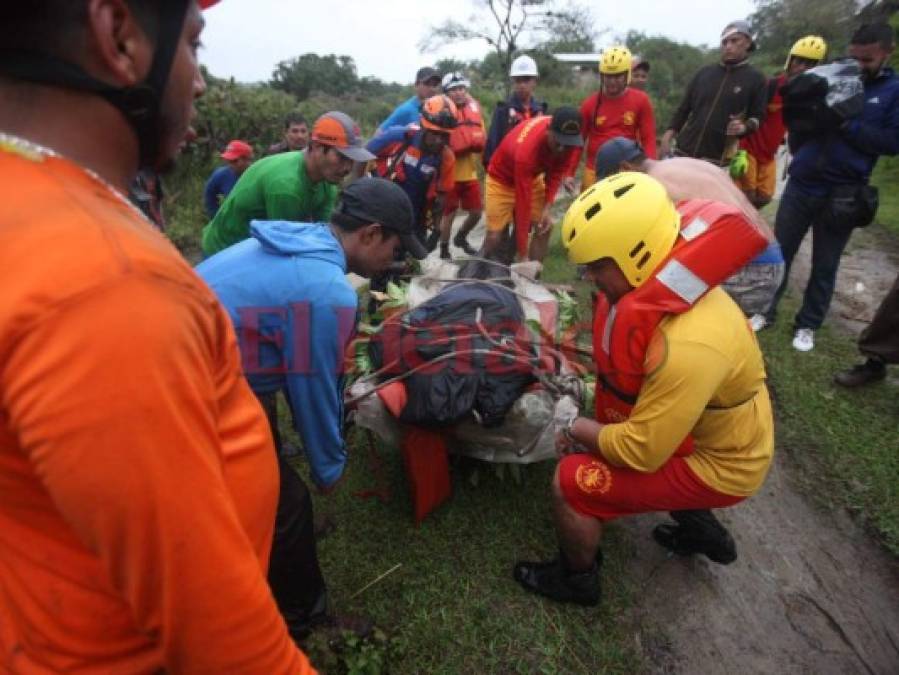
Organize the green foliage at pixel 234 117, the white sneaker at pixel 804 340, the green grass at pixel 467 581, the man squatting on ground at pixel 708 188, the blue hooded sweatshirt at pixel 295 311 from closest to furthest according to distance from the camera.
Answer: the blue hooded sweatshirt at pixel 295 311 < the green grass at pixel 467 581 < the man squatting on ground at pixel 708 188 < the white sneaker at pixel 804 340 < the green foliage at pixel 234 117

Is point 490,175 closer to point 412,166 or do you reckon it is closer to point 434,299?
point 412,166

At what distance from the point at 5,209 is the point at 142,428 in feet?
1.06

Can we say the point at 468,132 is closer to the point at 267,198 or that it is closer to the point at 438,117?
the point at 438,117

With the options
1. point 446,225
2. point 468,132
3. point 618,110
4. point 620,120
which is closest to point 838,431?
point 620,120

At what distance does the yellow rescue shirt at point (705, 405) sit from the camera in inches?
85.2

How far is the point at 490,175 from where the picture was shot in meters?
6.37

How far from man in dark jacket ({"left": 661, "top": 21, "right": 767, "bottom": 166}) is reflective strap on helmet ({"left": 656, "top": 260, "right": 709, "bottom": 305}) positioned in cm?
495

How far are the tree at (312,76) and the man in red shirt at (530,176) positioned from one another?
21.2 m

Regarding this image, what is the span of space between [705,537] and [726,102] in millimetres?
5217

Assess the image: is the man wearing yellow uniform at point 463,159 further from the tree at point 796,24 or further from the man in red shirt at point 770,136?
the tree at point 796,24

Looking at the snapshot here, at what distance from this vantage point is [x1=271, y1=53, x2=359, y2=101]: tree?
2506 centimetres

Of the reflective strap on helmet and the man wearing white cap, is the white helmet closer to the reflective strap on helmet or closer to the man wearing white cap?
the man wearing white cap

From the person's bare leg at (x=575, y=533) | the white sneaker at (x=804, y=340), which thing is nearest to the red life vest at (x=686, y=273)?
the person's bare leg at (x=575, y=533)

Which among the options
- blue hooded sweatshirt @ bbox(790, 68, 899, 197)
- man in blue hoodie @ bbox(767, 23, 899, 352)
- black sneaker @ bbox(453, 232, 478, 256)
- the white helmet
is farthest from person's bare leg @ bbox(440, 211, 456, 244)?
blue hooded sweatshirt @ bbox(790, 68, 899, 197)
